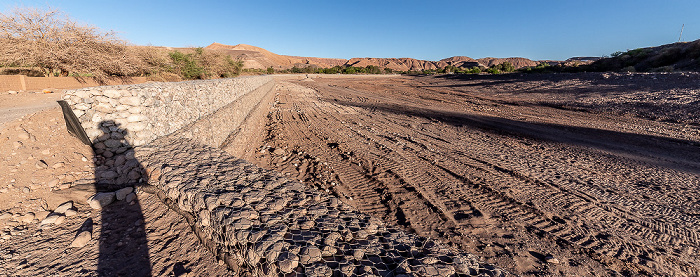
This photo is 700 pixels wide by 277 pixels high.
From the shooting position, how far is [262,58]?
8288 cm

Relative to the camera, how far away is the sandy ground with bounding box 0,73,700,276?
257cm

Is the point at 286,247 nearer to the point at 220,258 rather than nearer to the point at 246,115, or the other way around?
the point at 220,258

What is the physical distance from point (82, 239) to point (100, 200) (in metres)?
0.75

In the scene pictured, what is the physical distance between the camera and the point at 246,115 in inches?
356

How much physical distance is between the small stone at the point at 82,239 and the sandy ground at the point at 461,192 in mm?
51

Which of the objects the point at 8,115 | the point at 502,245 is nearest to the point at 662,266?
the point at 502,245

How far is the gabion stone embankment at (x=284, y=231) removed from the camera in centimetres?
170

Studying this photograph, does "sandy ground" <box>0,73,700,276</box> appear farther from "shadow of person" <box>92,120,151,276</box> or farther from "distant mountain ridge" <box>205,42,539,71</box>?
"distant mountain ridge" <box>205,42,539,71</box>

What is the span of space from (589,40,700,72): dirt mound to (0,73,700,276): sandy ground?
60.1ft

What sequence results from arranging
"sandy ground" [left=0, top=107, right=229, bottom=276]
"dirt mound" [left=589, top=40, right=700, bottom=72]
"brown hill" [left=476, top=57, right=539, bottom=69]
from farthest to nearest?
1. "brown hill" [left=476, top=57, right=539, bottom=69]
2. "dirt mound" [left=589, top=40, right=700, bottom=72]
3. "sandy ground" [left=0, top=107, right=229, bottom=276]

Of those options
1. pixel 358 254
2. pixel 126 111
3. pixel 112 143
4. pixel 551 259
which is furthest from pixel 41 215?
pixel 551 259

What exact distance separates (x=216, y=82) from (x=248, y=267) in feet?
20.2

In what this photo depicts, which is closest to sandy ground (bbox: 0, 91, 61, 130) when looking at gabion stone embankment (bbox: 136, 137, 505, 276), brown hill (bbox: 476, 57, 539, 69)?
gabion stone embankment (bbox: 136, 137, 505, 276)

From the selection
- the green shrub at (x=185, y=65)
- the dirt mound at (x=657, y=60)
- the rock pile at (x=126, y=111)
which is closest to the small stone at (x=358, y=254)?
the rock pile at (x=126, y=111)
